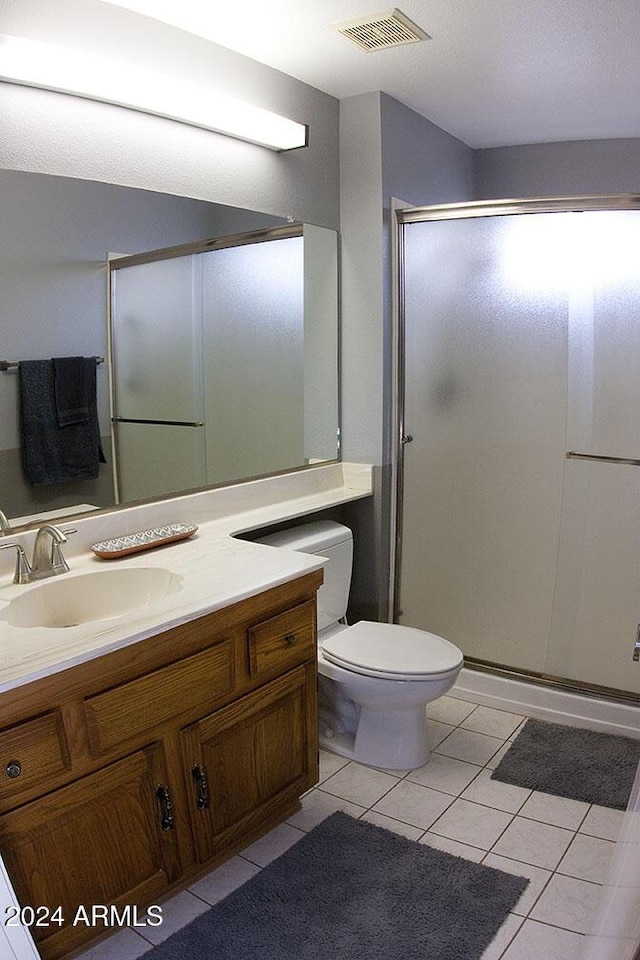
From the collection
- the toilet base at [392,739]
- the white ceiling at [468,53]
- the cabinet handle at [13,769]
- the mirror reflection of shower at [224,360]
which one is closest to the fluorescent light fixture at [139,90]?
the white ceiling at [468,53]

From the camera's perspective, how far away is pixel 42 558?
6.48ft

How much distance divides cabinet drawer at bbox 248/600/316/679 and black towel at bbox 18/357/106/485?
0.67 metres

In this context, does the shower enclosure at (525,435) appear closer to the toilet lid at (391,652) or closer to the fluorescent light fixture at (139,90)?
the toilet lid at (391,652)

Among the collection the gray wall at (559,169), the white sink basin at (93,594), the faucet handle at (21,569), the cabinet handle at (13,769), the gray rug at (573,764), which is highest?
the gray wall at (559,169)

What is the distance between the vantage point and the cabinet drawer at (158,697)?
→ 5.31 feet

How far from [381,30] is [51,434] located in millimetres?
1480

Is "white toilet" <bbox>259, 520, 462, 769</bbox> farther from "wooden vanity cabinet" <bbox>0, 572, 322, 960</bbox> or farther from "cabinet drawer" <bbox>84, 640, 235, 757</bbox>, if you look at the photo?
→ "cabinet drawer" <bbox>84, 640, 235, 757</bbox>

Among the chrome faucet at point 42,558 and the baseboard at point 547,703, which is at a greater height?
the chrome faucet at point 42,558

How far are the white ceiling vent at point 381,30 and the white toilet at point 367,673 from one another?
1.56 metres

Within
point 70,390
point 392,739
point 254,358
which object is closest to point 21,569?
point 70,390

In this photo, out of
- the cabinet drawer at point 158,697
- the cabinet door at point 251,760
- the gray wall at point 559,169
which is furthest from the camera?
the gray wall at point 559,169

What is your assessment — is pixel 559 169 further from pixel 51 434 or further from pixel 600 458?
pixel 51 434

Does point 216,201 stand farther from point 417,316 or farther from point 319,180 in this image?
point 417,316

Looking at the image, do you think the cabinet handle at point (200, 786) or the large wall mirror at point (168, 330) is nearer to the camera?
the cabinet handle at point (200, 786)
